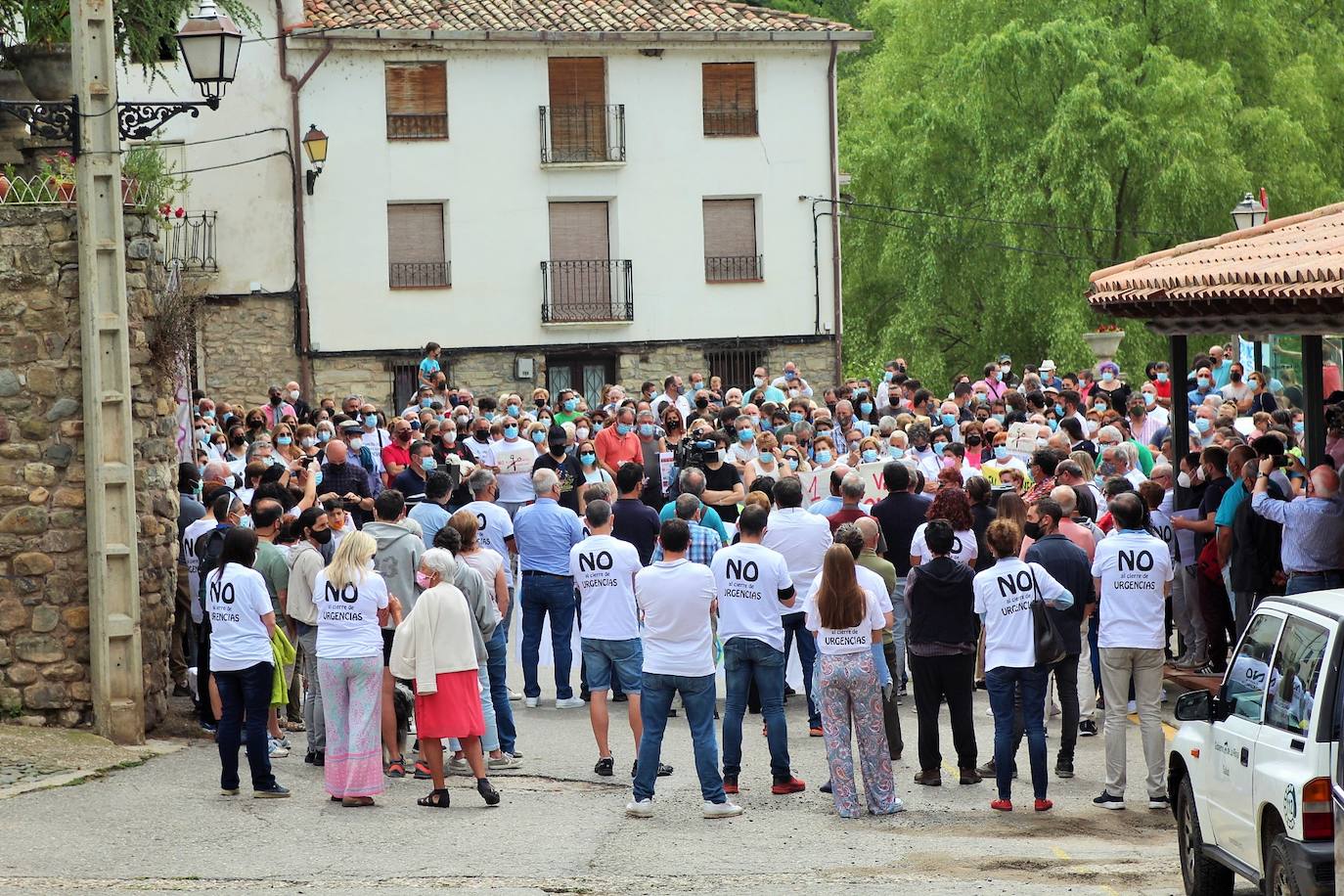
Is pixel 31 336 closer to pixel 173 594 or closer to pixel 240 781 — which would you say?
pixel 173 594

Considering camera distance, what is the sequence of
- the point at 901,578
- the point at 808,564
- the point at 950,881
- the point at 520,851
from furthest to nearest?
1. the point at 901,578
2. the point at 808,564
3. the point at 520,851
4. the point at 950,881

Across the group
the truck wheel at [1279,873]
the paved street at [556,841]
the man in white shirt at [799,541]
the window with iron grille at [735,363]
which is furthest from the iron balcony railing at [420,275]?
the truck wheel at [1279,873]

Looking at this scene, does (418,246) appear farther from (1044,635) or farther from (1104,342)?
(1044,635)

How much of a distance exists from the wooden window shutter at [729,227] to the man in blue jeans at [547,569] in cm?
2041

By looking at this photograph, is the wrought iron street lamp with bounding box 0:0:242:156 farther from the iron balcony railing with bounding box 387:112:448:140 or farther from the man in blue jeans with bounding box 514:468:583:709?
the iron balcony railing with bounding box 387:112:448:140

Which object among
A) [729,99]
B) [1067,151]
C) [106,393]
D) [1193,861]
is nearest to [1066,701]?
[1193,861]

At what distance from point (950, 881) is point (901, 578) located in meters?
Answer: 5.23

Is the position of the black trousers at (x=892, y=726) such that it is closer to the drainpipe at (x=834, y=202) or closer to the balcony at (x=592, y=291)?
the balcony at (x=592, y=291)

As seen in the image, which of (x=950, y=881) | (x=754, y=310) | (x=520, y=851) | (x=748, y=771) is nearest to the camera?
(x=950, y=881)

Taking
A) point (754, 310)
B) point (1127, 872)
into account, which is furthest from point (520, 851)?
point (754, 310)

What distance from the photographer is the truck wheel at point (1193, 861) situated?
8.38 m

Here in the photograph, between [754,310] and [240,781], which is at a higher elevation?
[754,310]

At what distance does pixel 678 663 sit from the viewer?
1045cm

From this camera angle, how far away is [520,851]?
9.67 m
